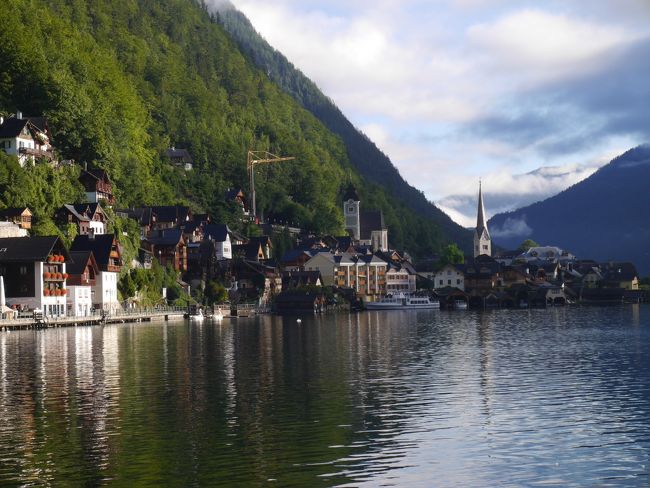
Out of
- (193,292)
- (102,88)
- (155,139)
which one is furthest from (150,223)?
(155,139)

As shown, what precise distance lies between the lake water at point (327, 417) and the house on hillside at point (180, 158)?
132 m

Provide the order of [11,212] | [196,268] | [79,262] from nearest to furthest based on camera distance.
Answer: [11,212] → [79,262] → [196,268]

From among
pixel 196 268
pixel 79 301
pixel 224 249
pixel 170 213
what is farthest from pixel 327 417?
pixel 224 249

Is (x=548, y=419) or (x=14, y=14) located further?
(x=14, y=14)

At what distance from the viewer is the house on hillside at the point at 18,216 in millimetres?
100438

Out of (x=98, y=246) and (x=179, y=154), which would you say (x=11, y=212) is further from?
(x=179, y=154)

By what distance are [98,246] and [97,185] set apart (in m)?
16.5

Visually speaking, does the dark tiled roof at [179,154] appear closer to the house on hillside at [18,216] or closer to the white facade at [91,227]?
the white facade at [91,227]

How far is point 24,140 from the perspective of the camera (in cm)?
11569

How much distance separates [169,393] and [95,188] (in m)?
88.6

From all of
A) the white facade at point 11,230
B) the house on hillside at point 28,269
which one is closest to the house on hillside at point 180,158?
the white facade at point 11,230

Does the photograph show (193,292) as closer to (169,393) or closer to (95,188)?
(95,188)

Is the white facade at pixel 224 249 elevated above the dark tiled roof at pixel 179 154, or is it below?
below

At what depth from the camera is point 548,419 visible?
32469mm
